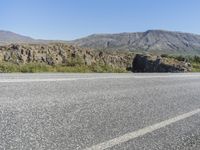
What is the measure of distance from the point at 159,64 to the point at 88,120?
108 feet

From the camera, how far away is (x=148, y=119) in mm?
5391

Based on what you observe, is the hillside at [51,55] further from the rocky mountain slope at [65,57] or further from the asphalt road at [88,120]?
the asphalt road at [88,120]

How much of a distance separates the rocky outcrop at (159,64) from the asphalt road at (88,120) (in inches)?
938

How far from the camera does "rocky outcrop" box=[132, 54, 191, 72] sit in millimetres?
32200

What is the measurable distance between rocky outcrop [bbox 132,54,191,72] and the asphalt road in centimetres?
2381

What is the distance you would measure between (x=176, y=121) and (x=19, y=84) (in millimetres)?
2442

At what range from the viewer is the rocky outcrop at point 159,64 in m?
32.2

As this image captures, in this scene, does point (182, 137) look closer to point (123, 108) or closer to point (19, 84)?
point (123, 108)

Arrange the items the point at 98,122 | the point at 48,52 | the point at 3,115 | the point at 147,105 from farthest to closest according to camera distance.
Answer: the point at 48,52, the point at 147,105, the point at 98,122, the point at 3,115

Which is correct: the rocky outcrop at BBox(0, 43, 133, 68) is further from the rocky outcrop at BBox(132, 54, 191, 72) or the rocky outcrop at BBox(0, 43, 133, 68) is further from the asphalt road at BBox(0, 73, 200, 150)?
the asphalt road at BBox(0, 73, 200, 150)

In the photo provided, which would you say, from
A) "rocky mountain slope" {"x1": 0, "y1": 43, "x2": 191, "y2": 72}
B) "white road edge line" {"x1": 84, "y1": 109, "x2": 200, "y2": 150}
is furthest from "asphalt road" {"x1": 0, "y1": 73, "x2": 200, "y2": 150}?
"rocky mountain slope" {"x1": 0, "y1": 43, "x2": 191, "y2": 72}

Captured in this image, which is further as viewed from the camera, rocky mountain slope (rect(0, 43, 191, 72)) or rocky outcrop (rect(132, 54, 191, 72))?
rocky mountain slope (rect(0, 43, 191, 72))

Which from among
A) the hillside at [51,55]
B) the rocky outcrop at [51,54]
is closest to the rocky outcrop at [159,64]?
the hillside at [51,55]

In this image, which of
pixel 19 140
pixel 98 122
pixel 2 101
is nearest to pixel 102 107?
pixel 98 122
